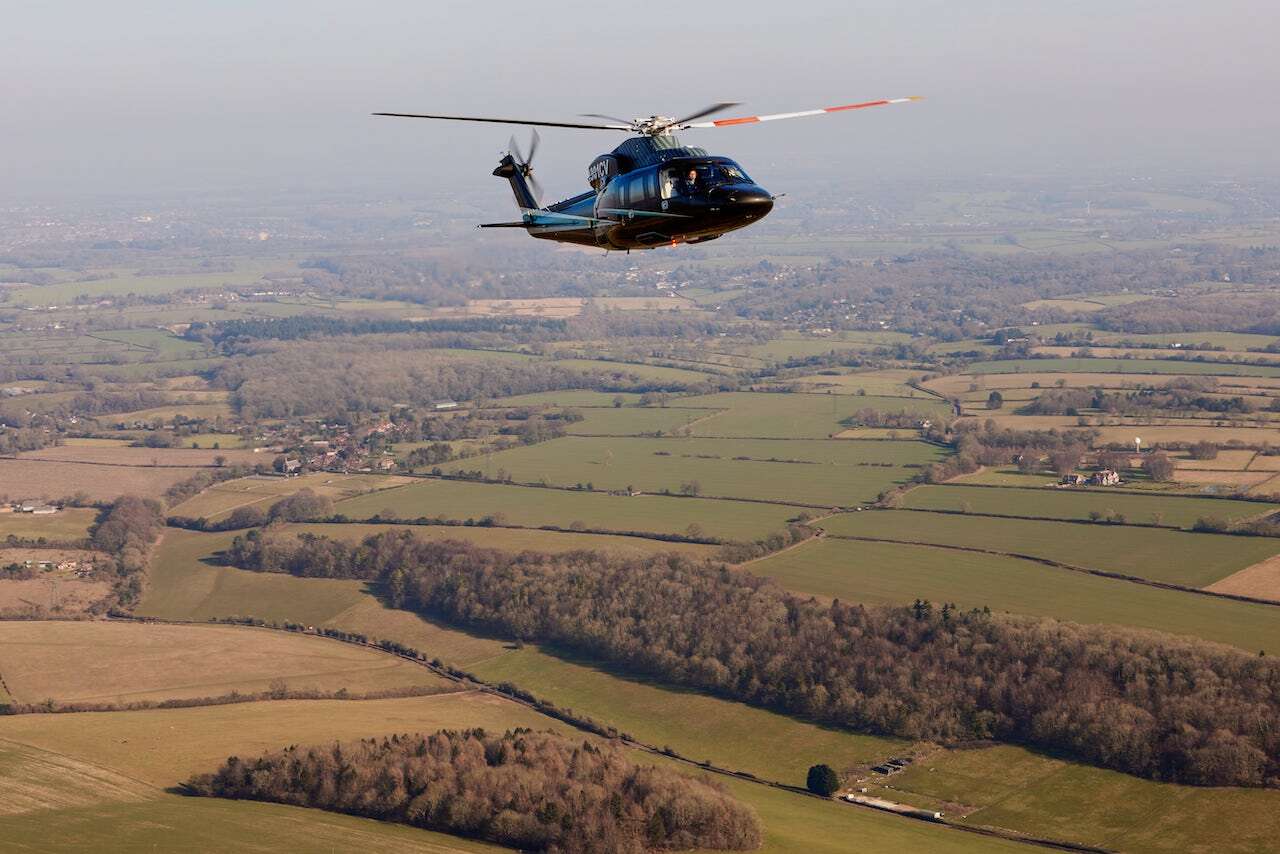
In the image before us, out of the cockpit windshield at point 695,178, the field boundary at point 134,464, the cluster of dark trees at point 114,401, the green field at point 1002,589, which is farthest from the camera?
the cluster of dark trees at point 114,401

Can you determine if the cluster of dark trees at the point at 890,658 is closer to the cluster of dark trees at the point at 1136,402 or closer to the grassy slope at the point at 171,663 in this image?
the grassy slope at the point at 171,663

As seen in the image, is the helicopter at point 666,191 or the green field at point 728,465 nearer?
the helicopter at point 666,191

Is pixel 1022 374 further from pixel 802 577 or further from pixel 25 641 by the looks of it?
pixel 25 641

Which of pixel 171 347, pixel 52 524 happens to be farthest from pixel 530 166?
pixel 171 347

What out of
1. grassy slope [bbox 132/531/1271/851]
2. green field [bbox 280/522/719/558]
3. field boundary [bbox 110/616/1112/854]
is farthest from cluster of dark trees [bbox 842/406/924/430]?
field boundary [bbox 110/616/1112/854]

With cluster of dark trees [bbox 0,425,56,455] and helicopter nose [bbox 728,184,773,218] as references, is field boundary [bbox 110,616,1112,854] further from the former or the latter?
cluster of dark trees [bbox 0,425,56,455]

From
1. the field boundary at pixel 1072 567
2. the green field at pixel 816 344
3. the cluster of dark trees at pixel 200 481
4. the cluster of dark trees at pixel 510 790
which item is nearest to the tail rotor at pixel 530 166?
the cluster of dark trees at pixel 510 790
